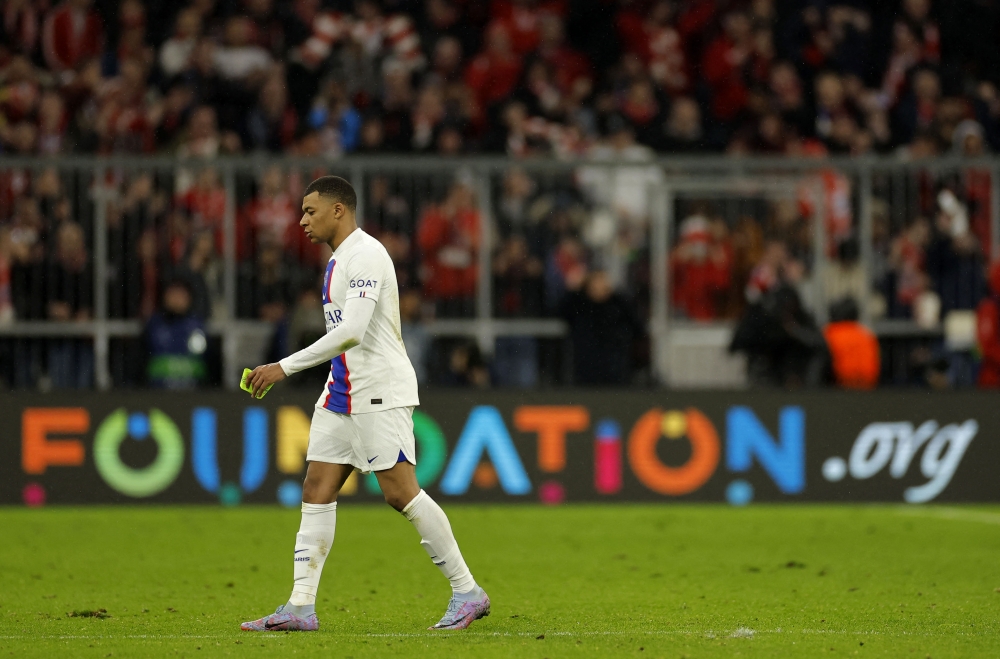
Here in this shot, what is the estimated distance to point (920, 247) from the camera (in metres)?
14.0

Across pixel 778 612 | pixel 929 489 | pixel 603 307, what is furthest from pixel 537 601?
pixel 929 489

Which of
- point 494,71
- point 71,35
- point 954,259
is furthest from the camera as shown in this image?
point 494,71

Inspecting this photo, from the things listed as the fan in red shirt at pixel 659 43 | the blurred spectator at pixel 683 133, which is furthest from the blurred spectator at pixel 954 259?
the fan in red shirt at pixel 659 43

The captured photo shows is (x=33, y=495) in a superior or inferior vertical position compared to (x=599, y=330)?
inferior

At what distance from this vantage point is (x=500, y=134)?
54.9 feet

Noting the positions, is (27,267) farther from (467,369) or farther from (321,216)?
(321,216)

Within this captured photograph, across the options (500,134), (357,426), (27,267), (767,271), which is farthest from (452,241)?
(357,426)

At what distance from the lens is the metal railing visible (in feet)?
44.7

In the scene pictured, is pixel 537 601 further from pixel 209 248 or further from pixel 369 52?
pixel 369 52

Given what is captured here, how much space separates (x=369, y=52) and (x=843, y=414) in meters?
7.01

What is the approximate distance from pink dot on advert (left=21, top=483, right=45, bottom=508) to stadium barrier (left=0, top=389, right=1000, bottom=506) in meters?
0.02

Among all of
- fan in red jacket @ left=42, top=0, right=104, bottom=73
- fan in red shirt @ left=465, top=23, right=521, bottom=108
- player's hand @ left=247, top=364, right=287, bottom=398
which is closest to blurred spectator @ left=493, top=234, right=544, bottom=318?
fan in red shirt @ left=465, top=23, right=521, bottom=108

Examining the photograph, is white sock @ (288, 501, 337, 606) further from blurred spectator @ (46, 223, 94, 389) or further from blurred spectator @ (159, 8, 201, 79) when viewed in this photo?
blurred spectator @ (159, 8, 201, 79)

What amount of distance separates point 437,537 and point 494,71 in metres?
11.5
